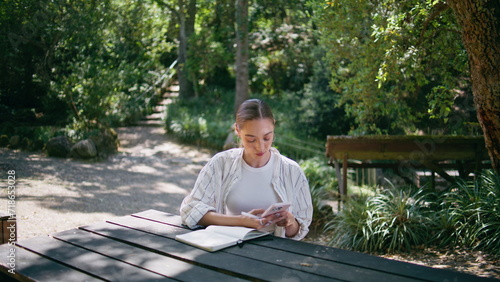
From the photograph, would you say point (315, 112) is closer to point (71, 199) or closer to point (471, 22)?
point (71, 199)

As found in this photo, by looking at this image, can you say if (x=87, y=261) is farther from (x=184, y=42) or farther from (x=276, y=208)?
(x=184, y=42)

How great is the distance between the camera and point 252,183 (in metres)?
3.19

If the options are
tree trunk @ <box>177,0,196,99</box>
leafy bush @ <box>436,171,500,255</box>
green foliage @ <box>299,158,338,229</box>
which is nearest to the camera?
leafy bush @ <box>436,171,500,255</box>

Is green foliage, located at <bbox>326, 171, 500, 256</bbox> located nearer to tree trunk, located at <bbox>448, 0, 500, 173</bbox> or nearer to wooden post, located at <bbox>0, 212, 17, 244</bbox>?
tree trunk, located at <bbox>448, 0, 500, 173</bbox>

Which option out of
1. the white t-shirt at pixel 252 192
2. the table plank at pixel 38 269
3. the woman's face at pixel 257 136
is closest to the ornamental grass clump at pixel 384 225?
the white t-shirt at pixel 252 192

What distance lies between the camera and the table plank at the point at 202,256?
84.5 inches

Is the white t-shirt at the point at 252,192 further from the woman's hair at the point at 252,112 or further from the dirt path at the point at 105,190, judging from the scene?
the dirt path at the point at 105,190

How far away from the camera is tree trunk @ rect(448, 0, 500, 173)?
→ 167 inches

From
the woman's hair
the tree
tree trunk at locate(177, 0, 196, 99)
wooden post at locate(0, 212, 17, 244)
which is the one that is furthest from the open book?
tree trunk at locate(177, 0, 196, 99)

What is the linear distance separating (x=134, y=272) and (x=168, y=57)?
19.7 m

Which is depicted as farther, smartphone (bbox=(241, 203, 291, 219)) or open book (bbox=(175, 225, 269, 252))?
smartphone (bbox=(241, 203, 291, 219))

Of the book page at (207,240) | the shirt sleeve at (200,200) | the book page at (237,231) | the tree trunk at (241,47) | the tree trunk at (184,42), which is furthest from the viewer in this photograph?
the tree trunk at (184,42)

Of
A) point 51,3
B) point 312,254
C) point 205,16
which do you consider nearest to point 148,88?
point 205,16

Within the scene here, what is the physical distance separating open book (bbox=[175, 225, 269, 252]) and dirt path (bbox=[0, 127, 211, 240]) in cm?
294
